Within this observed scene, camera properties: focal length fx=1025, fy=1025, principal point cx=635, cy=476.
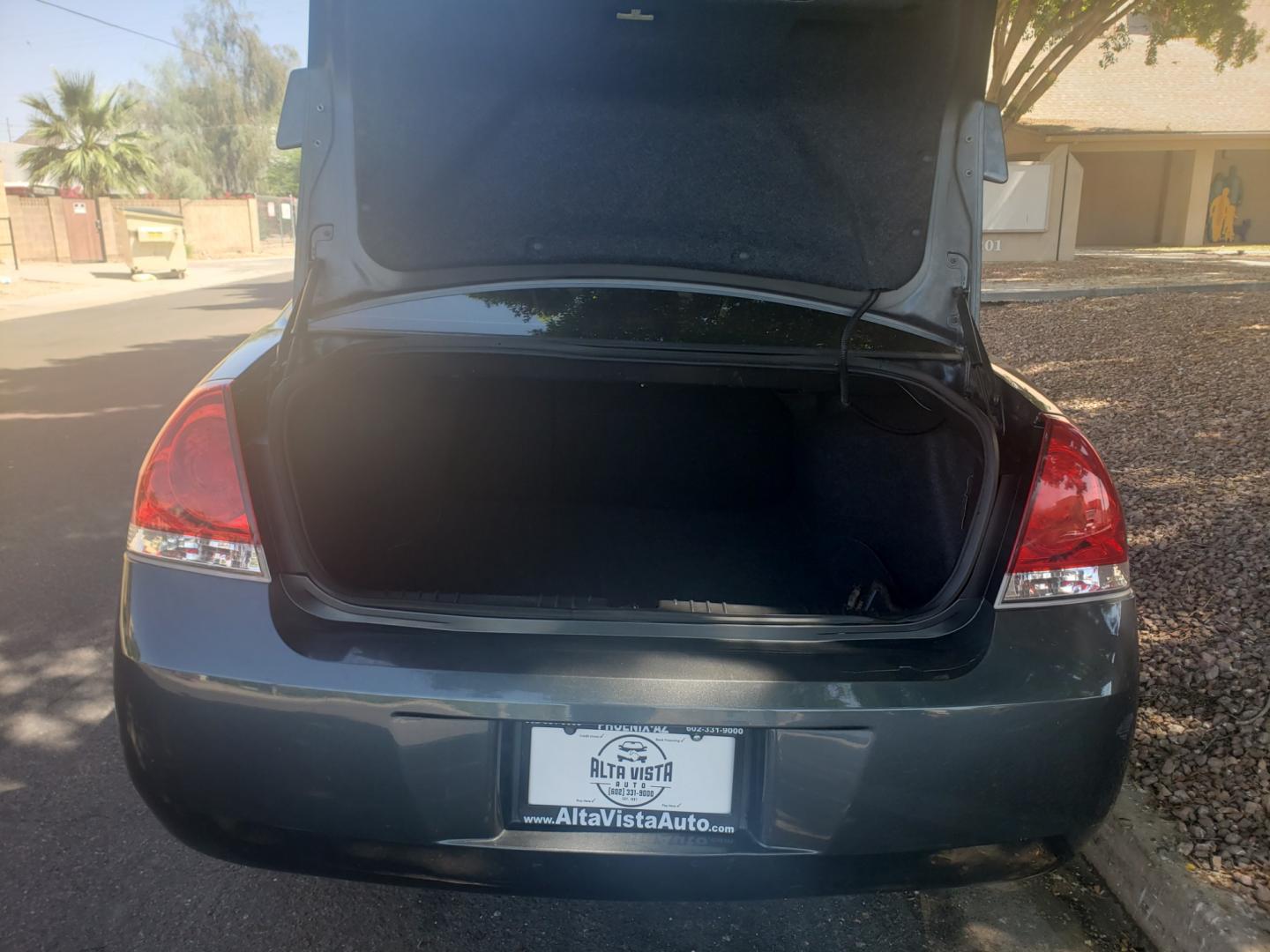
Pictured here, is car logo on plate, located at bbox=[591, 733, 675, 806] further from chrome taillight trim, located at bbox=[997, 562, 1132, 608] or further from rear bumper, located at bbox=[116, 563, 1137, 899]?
chrome taillight trim, located at bbox=[997, 562, 1132, 608]

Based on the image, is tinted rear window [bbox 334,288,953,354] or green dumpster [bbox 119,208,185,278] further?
green dumpster [bbox 119,208,185,278]

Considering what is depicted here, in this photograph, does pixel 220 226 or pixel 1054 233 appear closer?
pixel 1054 233

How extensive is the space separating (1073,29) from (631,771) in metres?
18.2

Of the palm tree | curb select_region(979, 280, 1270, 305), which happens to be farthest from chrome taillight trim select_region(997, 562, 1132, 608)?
the palm tree

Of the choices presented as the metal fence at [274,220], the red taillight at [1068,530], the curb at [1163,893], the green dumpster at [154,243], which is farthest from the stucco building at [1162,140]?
the metal fence at [274,220]

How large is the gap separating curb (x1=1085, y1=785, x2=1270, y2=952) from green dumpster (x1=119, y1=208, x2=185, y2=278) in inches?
1035

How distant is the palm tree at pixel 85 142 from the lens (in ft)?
124

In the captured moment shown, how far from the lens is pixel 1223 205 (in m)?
26.2

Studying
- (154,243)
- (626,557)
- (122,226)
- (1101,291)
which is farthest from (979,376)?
(122,226)

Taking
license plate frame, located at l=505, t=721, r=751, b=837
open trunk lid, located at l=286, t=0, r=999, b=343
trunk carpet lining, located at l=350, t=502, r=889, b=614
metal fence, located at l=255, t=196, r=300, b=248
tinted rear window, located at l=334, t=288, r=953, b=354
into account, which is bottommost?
metal fence, located at l=255, t=196, r=300, b=248

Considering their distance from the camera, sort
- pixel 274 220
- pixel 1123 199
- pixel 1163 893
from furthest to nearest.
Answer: pixel 274 220, pixel 1123 199, pixel 1163 893

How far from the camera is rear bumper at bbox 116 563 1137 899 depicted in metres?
1.78

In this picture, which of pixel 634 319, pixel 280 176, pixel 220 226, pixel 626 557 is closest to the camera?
pixel 634 319

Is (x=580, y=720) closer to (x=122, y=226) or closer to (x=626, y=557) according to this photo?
(x=626, y=557)
